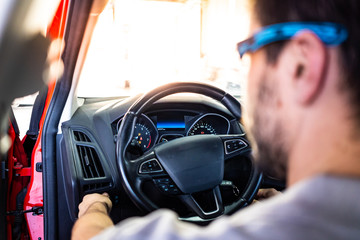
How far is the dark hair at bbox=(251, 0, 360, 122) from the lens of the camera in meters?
0.61

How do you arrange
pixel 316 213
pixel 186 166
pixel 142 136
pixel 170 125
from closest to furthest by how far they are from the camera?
pixel 316 213 → pixel 186 166 → pixel 142 136 → pixel 170 125

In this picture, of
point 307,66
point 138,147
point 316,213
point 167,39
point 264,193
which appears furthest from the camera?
point 167,39

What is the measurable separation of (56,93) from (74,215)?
0.60 m

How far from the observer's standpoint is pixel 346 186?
1.70ft

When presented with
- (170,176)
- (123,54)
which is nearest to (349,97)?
(170,176)

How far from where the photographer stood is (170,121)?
2035mm

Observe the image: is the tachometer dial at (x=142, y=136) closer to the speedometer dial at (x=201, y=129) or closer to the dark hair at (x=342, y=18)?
the speedometer dial at (x=201, y=129)

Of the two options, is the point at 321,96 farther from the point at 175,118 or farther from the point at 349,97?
the point at 175,118

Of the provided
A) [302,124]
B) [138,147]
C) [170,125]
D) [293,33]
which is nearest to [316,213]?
[302,124]

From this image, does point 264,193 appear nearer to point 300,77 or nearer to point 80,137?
point 80,137

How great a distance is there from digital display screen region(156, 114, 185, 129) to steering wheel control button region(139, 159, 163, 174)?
533 mm

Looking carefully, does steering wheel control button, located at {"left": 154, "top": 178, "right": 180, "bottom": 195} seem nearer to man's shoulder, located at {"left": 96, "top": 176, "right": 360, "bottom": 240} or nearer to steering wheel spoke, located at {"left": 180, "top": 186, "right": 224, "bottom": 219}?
steering wheel spoke, located at {"left": 180, "top": 186, "right": 224, "bottom": 219}

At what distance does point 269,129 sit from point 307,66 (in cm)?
16

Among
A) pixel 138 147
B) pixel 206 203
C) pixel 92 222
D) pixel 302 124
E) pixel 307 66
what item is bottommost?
pixel 206 203
